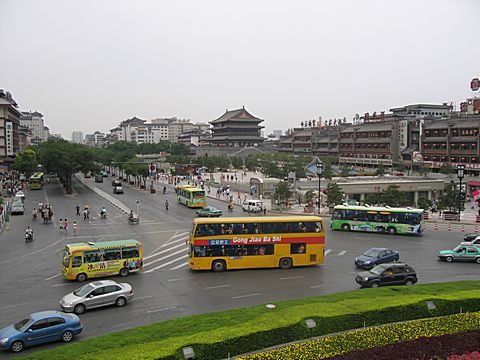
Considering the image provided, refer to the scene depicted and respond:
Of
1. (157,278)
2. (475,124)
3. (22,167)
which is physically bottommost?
(157,278)

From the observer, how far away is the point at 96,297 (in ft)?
62.1

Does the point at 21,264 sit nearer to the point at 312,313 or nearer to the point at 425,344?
the point at 312,313

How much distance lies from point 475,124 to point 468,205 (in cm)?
2414

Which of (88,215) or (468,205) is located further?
(468,205)

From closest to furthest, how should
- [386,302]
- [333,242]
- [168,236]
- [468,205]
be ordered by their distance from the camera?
1. [386,302]
2. [333,242]
3. [168,236]
4. [468,205]

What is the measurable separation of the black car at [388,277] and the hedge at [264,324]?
3.69 metres

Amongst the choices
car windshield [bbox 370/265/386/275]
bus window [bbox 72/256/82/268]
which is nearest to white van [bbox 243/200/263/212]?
car windshield [bbox 370/265/386/275]

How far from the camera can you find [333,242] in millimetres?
33344

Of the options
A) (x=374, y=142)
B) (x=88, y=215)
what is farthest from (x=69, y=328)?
(x=374, y=142)

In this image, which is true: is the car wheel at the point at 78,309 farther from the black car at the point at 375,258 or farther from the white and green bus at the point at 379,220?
the white and green bus at the point at 379,220

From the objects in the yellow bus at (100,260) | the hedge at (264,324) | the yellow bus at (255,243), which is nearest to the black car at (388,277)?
the hedge at (264,324)

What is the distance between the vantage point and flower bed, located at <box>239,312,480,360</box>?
12172 mm

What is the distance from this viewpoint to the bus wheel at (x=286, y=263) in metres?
26.1

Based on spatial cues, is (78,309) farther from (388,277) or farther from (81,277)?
(388,277)
